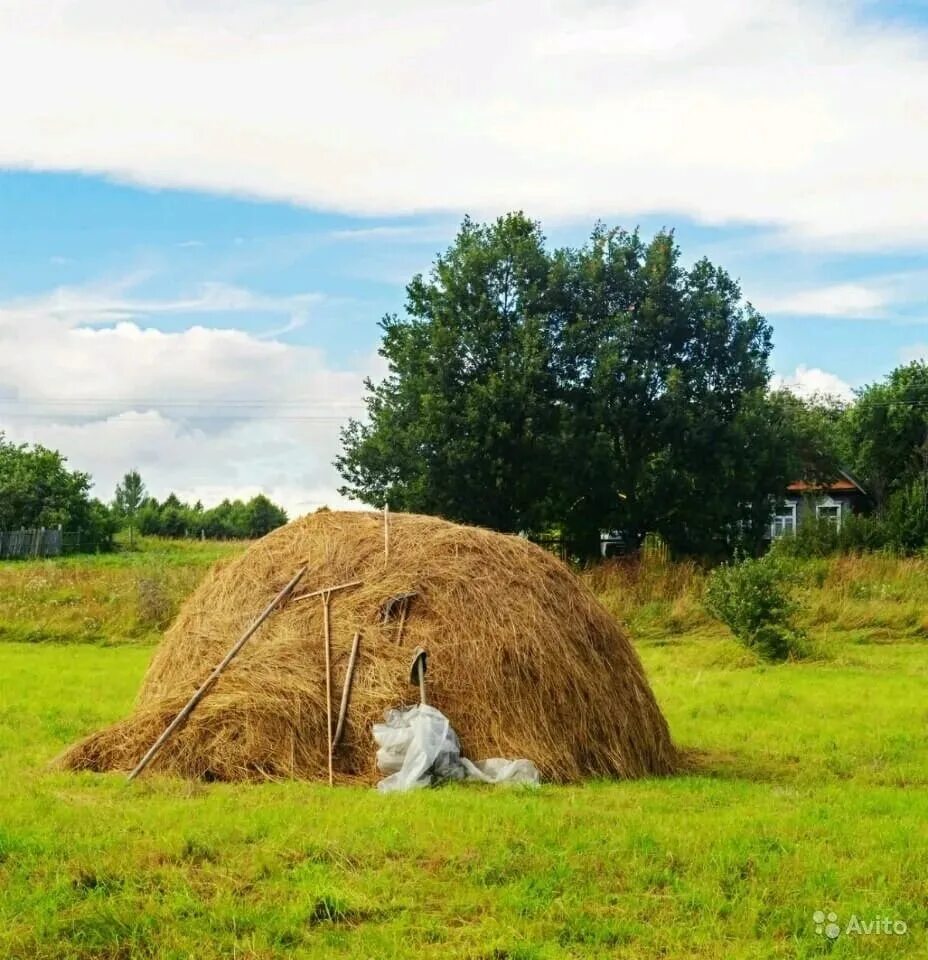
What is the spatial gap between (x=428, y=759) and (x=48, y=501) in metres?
54.3

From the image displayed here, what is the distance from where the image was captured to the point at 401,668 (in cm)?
1056

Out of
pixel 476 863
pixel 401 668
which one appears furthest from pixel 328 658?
pixel 476 863

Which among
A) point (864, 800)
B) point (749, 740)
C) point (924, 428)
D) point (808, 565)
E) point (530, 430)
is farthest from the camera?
point (924, 428)

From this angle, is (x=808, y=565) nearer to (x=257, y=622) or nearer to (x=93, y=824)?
(x=257, y=622)

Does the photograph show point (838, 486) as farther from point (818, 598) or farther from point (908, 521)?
point (818, 598)

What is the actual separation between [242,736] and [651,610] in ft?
53.0

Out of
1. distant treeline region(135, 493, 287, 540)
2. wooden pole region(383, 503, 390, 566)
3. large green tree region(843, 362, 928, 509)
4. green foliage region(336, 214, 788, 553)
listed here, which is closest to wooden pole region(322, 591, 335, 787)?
wooden pole region(383, 503, 390, 566)

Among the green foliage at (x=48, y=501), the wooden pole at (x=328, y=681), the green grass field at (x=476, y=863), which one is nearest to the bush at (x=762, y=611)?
the green grass field at (x=476, y=863)

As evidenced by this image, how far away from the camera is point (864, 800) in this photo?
9.91 meters

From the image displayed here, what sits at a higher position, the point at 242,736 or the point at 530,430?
the point at 530,430

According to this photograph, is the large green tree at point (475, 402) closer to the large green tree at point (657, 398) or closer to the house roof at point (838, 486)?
the large green tree at point (657, 398)

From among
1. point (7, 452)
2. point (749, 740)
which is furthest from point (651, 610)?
point (7, 452)

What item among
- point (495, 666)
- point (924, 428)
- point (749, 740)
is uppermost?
point (924, 428)

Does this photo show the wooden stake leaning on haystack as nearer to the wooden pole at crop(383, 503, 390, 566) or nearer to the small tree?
the wooden pole at crop(383, 503, 390, 566)
